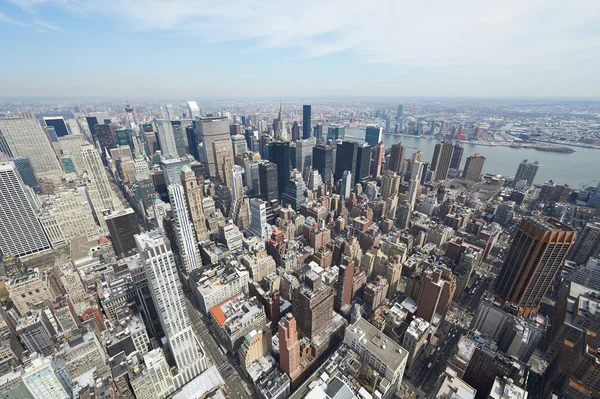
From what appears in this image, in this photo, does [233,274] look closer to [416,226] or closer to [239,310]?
[239,310]

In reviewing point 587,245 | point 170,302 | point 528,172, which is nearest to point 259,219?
point 170,302

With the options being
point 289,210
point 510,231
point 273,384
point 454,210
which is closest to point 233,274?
point 273,384

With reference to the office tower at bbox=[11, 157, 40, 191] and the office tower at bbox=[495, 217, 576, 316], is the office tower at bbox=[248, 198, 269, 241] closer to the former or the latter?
the office tower at bbox=[495, 217, 576, 316]

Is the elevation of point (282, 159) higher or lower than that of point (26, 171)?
higher

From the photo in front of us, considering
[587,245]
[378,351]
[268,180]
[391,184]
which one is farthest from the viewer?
[391,184]

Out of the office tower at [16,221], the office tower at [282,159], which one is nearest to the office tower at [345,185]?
the office tower at [282,159]

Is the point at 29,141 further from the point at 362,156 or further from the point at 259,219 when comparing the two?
the point at 362,156

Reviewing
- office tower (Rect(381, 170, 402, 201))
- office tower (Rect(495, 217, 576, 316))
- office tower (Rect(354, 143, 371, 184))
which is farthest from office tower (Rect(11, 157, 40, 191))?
office tower (Rect(495, 217, 576, 316))
